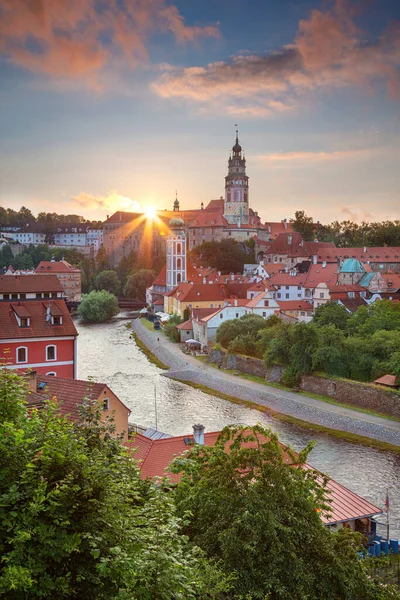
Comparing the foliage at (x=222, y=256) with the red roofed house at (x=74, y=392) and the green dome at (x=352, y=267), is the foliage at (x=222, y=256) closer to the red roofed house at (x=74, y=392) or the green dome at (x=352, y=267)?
the green dome at (x=352, y=267)

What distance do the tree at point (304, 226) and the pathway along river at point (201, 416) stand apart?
137 feet

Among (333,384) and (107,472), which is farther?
(333,384)

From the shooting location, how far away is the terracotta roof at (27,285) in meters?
26.1

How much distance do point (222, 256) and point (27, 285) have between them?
50008 mm

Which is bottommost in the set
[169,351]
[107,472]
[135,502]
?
[169,351]

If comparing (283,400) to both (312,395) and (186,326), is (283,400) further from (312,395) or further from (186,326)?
(186,326)

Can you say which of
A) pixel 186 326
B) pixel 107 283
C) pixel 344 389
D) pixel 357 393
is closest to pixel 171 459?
pixel 357 393

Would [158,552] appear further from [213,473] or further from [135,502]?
[213,473]

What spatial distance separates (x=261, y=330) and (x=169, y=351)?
839 centimetres

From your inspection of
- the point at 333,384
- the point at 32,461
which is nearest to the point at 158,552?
the point at 32,461

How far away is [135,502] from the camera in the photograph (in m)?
8.33

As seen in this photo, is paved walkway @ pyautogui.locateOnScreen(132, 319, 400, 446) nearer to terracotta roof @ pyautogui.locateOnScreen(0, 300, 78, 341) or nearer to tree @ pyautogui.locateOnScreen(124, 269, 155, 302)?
terracotta roof @ pyautogui.locateOnScreen(0, 300, 78, 341)

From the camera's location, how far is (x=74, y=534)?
19.0 feet

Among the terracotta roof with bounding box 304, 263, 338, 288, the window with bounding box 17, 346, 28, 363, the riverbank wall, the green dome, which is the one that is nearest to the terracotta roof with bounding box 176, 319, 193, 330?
the riverbank wall
